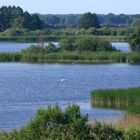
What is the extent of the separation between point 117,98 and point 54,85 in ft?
66.0

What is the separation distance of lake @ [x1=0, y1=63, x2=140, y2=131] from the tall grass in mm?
574

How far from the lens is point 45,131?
1797cm

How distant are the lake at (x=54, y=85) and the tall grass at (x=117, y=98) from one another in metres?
0.57

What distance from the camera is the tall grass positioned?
38219 millimetres

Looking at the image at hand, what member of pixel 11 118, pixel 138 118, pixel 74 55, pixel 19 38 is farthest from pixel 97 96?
pixel 19 38

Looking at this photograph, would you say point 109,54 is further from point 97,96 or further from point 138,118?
point 138,118

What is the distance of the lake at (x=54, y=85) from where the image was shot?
3747cm

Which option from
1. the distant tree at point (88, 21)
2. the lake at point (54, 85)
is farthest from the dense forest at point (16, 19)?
the lake at point (54, 85)

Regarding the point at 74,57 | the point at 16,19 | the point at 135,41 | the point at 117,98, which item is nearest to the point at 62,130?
the point at 117,98

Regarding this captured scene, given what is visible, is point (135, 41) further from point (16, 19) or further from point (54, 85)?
point (16, 19)

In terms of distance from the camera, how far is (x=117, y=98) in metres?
38.9

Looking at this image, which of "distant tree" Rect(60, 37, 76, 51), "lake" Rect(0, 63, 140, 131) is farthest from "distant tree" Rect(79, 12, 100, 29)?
"lake" Rect(0, 63, 140, 131)

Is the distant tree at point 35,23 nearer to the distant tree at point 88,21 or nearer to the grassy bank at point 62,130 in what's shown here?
the distant tree at point 88,21

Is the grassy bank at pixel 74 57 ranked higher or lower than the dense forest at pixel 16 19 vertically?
lower
